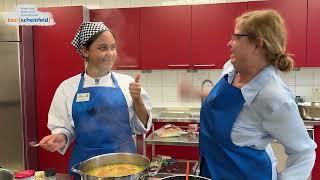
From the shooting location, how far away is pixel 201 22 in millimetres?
3818

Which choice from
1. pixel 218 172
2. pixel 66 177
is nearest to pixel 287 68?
pixel 218 172

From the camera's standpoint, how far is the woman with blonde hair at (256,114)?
1.26m

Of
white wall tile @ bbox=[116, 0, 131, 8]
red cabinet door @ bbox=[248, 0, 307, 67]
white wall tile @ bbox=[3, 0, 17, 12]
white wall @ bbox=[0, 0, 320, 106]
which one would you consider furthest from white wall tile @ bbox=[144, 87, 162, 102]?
white wall tile @ bbox=[3, 0, 17, 12]

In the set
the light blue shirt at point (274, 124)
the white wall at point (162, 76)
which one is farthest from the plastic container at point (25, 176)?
the white wall at point (162, 76)

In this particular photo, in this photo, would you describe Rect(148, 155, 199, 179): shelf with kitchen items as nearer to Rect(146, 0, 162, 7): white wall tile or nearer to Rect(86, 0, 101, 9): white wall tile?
Rect(146, 0, 162, 7): white wall tile

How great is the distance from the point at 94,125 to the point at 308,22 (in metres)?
2.78

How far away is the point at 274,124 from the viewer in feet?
4.14

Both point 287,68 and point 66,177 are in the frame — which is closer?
point 287,68

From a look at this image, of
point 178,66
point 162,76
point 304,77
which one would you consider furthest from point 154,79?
point 304,77

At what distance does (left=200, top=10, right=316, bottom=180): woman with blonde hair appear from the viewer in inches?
49.6

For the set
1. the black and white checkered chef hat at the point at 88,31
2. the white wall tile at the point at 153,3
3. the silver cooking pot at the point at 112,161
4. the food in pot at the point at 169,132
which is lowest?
the food in pot at the point at 169,132

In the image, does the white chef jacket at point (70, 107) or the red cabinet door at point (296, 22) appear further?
the red cabinet door at point (296, 22)

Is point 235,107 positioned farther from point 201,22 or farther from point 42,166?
point 42,166

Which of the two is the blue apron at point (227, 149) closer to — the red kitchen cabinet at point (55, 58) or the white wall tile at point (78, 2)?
the red kitchen cabinet at point (55, 58)
